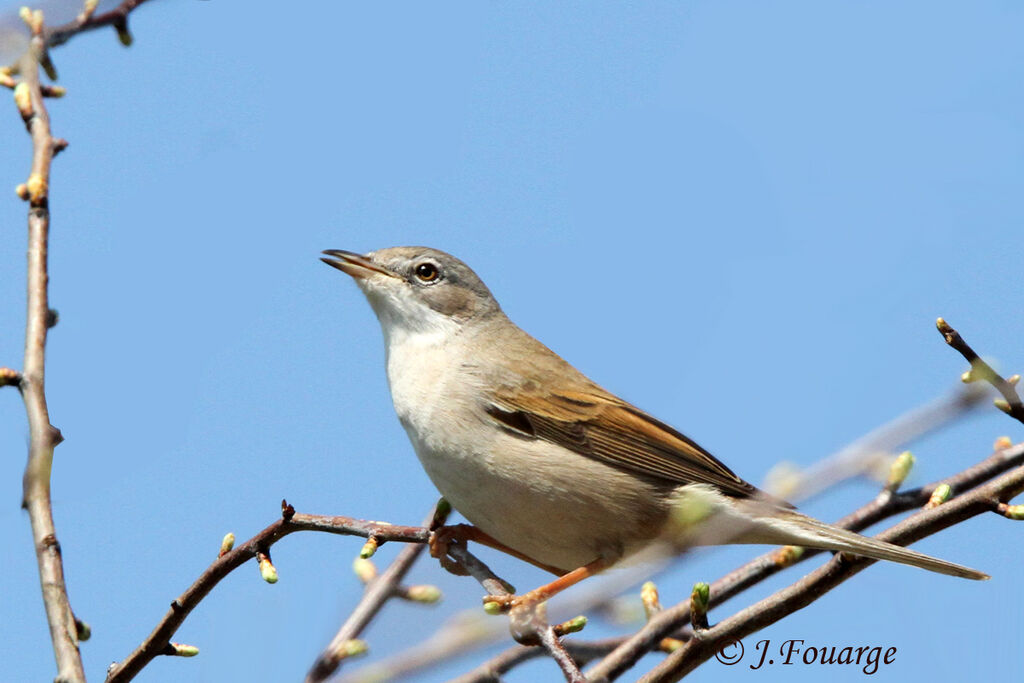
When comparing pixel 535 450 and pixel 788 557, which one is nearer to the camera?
→ pixel 788 557

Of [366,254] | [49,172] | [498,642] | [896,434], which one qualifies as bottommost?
[498,642]

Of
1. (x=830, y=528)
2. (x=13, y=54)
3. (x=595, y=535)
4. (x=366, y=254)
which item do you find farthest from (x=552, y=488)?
(x=13, y=54)

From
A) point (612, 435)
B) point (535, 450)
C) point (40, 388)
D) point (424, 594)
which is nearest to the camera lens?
point (40, 388)

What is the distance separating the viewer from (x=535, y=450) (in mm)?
5250

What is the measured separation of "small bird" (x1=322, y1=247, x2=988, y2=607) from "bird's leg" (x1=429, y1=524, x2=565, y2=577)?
0.04 ft

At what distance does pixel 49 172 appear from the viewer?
3.80 metres

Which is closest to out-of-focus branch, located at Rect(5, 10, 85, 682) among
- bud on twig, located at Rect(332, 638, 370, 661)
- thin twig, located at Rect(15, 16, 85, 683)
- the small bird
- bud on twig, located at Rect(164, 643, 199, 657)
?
thin twig, located at Rect(15, 16, 85, 683)

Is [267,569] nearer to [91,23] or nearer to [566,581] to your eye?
[566,581]

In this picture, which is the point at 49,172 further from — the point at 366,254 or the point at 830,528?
the point at 830,528

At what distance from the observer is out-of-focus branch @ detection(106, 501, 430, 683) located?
322cm

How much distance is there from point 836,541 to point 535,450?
5.37ft

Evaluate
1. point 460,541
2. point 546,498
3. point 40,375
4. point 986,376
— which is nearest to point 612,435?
point 546,498

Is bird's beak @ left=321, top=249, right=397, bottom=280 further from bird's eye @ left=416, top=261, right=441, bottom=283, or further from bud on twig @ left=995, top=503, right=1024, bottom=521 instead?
bud on twig @ left=995, top=503, right=1024, bottom=521

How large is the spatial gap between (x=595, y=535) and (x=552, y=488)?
1.17 ft
